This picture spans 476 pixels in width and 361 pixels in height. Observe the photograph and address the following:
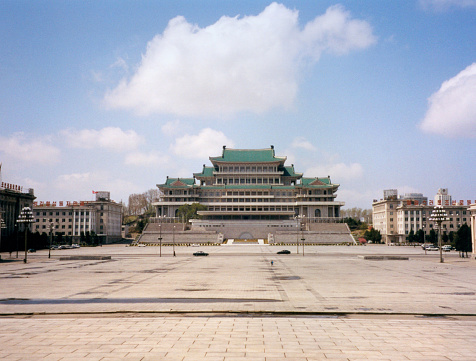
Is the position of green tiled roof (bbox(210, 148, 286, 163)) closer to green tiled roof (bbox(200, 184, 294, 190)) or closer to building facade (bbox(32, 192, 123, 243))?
green tiled roof (bbox(200, 184, 294, 190))

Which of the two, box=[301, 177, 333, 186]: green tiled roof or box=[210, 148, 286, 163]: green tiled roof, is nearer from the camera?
box=[301, 177, 333, 186]: green tiled roof

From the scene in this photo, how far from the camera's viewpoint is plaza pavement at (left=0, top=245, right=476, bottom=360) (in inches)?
453

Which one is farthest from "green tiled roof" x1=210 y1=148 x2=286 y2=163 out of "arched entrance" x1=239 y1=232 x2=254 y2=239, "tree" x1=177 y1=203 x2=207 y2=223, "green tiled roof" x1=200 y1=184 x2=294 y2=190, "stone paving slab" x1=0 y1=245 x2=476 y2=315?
"stone paving slab" x1=0 y1=245 x2=476 y2=315

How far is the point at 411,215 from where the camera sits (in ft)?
391

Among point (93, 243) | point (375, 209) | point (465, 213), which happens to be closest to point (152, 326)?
point (93, 243)

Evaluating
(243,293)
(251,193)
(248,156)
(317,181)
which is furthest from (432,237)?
(243,293)

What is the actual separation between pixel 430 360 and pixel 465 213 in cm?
12260

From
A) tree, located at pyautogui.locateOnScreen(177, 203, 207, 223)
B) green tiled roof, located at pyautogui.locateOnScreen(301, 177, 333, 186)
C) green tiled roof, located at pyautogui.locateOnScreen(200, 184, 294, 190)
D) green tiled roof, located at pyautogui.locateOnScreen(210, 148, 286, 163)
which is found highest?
green tiled roof, located at pyautogui.locateOnScreen(210, 148, 286, 163)

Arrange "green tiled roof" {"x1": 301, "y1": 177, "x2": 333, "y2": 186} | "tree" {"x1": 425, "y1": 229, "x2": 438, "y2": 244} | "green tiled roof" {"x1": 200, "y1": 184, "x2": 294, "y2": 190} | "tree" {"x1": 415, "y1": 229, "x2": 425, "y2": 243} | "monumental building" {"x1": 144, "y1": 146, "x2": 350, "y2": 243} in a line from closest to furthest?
1. "tree" {"x1": 425, "y1": 229, "x2": 438, "y2": 244}
2. "tree" {"x1": 415, "y1": 229, "x2": 425, "y2": 243}
3. "monumental building" {"x1": 144, "y1": 146, "x2": 350, "y2": 243}
4. "green tiled roof" {"x1": 200, "y1": 184, "x2": 294, "y2": 190}
5. "green tiled roof" {"x1": 301, "y1": 177, "x2": 333, "y2": 186}

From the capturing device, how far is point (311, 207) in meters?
118

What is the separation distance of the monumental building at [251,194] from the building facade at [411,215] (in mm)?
19082

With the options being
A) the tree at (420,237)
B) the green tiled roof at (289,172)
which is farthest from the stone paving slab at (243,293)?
the green tiled roof at (289,172)

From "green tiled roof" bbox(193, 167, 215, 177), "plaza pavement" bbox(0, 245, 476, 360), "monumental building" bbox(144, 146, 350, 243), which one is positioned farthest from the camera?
"green tiled roof" bbox(193, 167, 215, 177)

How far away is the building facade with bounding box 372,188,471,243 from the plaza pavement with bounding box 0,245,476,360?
9793 centimetres
